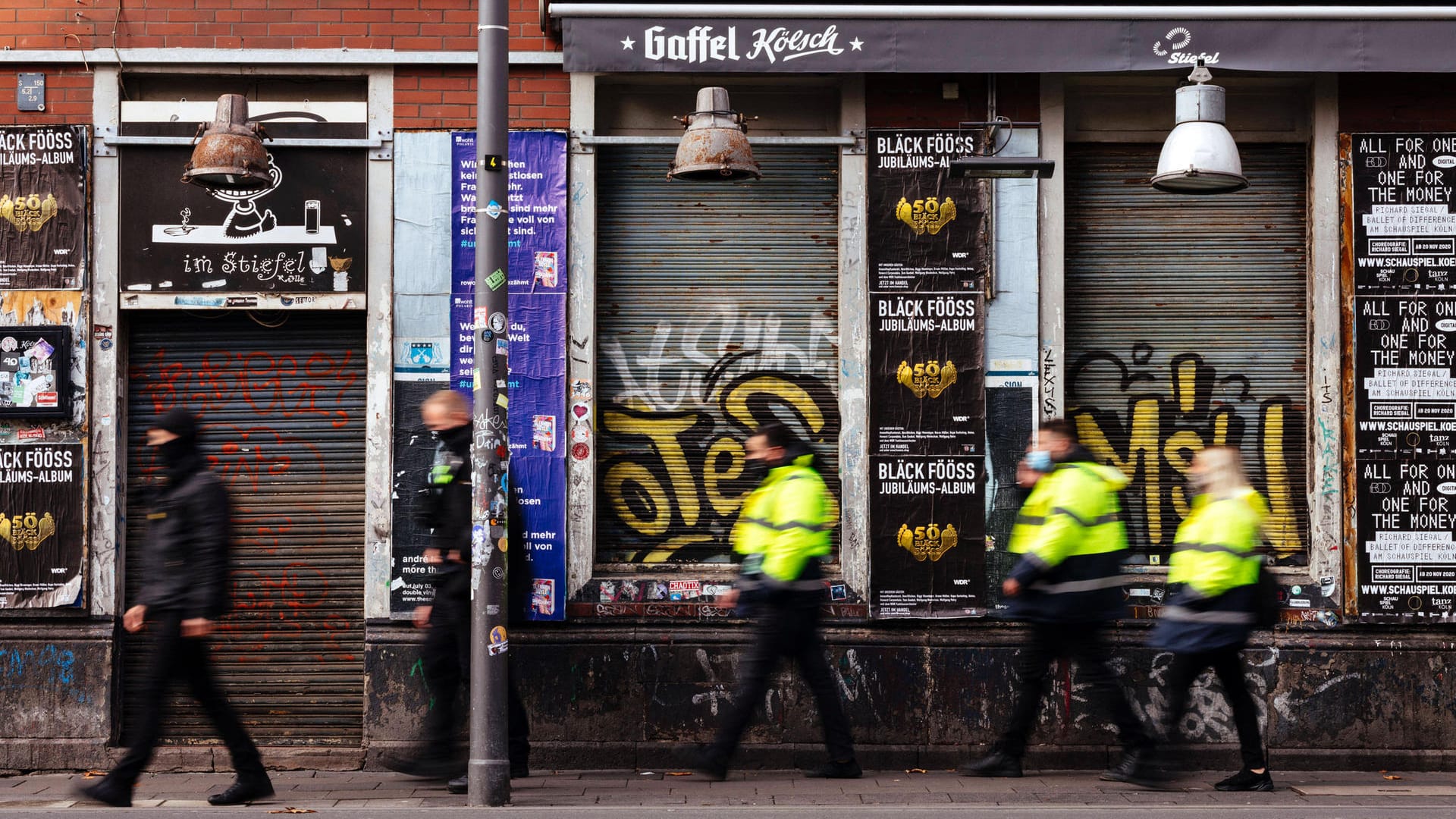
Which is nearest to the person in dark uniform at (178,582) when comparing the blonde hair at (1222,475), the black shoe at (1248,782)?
the blonde hair at (1222,475)

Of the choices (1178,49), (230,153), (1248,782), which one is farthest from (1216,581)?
(230,153)

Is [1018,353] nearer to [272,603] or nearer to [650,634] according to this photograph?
[650,634]

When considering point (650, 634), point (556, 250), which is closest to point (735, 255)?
point (556, 250)

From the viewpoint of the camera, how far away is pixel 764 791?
734 cm

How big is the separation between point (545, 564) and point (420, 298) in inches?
72.9

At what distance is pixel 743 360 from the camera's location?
28.7ft

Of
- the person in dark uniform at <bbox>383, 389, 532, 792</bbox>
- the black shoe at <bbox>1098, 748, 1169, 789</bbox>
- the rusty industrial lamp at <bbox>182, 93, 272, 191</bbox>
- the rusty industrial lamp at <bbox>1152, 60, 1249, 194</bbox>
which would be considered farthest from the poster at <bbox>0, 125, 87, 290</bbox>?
the black shoe at <bbox>1098, 748, 1169, 789</bbox>

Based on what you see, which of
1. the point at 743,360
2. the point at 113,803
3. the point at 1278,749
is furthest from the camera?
the point at 743,360

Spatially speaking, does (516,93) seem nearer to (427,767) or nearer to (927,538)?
(927,538)

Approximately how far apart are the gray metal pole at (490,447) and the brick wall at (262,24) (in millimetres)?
1745

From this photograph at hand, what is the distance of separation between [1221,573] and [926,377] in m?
2.27

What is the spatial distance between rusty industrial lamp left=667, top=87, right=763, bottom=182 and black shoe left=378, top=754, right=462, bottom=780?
3.56 m

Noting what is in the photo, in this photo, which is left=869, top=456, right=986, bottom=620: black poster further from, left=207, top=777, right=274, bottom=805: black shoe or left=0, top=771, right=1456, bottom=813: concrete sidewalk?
left=207, top=777, right=274, bottom=805: black shoe

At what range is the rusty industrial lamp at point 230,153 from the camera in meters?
7.75
